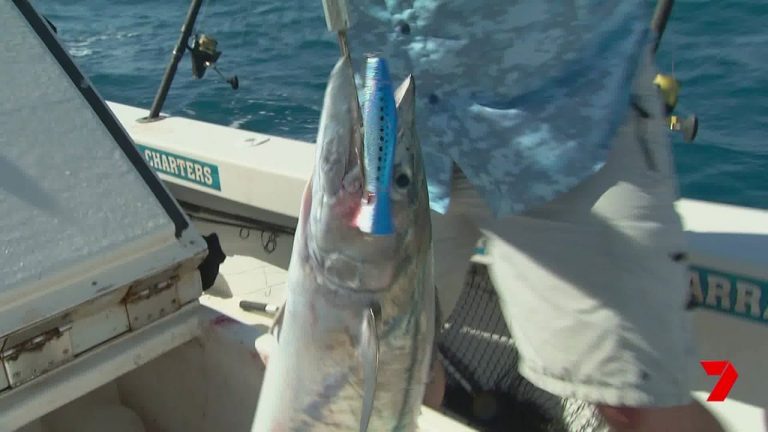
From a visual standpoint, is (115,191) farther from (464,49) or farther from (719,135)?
(719,135)

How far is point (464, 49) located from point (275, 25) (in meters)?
6.49

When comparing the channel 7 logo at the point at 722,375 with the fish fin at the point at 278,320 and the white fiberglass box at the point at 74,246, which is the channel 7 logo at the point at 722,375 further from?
the white fiberglass box at the point at 74,246

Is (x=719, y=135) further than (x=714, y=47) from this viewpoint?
No

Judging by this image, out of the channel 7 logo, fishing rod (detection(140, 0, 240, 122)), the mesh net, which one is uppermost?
fishing rod (detection(140, 0, 240, 122))

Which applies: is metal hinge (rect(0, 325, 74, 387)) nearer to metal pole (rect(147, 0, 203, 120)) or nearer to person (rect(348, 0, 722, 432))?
person (rect(348, 0, 722, 432))

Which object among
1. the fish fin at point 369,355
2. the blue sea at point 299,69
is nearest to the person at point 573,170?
the fish fin at point 369,355

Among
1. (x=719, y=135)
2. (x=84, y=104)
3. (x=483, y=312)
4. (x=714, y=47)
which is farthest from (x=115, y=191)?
(x=714, y=47)

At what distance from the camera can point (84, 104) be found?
2.13 meters

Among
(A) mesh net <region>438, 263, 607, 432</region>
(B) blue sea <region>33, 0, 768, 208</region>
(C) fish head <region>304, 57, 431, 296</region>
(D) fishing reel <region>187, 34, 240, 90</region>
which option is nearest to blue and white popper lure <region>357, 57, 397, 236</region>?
(C) fish head <region>304, 57, 431, 296</region>

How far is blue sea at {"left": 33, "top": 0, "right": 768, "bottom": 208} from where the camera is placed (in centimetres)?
465

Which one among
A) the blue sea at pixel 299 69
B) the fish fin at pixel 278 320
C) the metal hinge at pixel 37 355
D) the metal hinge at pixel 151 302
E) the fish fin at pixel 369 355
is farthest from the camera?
the blue sea at pixel 299 69

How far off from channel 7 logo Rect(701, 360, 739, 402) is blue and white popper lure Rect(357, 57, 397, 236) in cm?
123

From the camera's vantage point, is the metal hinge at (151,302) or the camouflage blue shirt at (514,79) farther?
the metal hinge at (151,302)

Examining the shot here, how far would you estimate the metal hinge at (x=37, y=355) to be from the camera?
5.69ft
